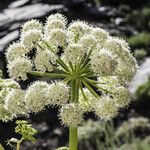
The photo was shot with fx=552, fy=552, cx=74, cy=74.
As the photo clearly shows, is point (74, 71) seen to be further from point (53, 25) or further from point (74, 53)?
point (53, 25)

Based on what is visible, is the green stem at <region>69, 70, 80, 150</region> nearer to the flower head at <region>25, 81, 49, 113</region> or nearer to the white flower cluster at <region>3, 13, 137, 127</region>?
the white flower cluster at <region>3, 13, 137, 127</region>

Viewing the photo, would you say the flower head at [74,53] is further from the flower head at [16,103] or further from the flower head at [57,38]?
the flower head at [16,103]

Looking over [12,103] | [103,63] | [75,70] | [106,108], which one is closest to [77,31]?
[75,70]

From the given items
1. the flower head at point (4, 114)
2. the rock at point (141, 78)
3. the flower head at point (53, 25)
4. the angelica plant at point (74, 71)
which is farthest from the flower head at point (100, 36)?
the rock at point (141, 78)

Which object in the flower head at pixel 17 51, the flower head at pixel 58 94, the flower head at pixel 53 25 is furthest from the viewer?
the flower head at pixel 53 25

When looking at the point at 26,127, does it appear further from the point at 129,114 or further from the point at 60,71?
the point at 129,114

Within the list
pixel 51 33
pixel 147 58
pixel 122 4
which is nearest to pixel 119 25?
pixel 122 4

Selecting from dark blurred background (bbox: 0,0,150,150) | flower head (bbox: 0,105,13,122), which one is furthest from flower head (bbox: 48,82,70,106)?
dark blurred background (bbox: 0,0,150,150)
